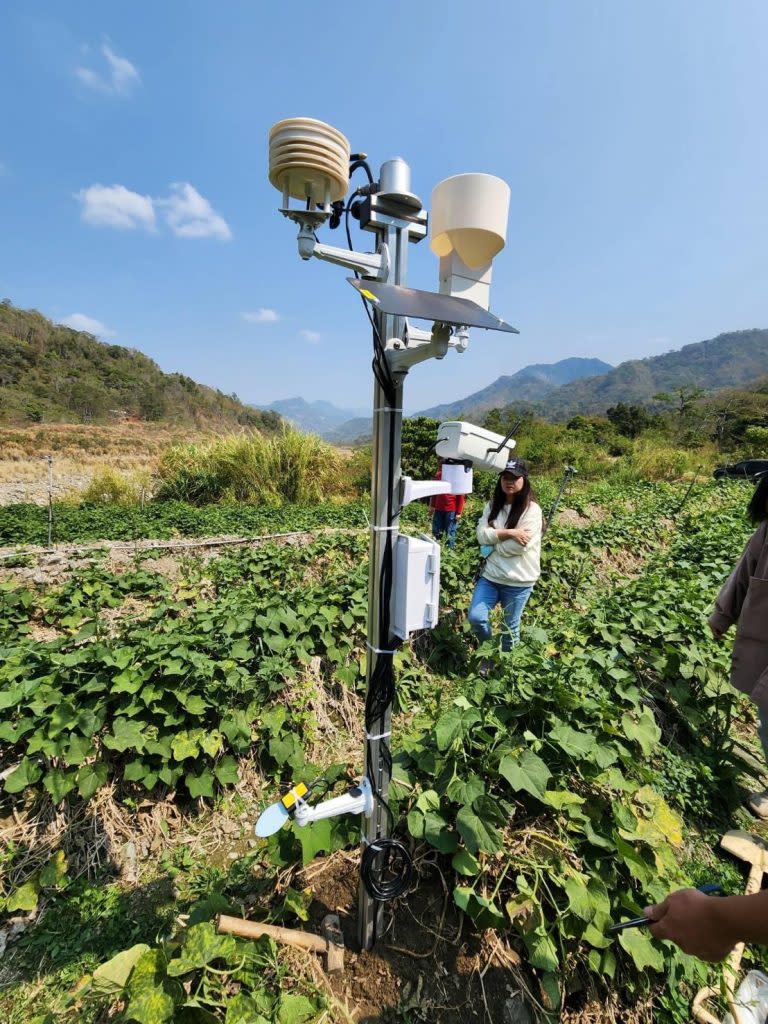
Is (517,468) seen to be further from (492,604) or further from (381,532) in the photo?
(381,532)

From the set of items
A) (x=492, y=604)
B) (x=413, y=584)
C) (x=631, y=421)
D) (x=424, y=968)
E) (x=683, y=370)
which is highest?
(x=683, y=370)

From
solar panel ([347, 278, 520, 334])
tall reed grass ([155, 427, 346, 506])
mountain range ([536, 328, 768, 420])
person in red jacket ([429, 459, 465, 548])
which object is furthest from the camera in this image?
mountain range ([536, 328, 768, 420])

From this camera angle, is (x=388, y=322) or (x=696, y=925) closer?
(x=696, y=925)

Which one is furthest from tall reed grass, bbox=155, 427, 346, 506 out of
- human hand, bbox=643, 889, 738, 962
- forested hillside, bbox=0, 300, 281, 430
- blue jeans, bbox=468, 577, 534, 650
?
forested hillside, bbox=0, 300, 281, 430

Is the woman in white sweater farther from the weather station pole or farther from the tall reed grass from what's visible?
the tall reed grass

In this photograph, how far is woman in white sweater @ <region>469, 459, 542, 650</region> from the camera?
3.13 m

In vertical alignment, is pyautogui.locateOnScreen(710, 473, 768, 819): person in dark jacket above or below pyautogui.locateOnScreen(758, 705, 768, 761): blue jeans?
above

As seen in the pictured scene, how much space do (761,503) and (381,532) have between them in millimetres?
1793

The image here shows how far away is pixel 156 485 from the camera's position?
36.4 ft

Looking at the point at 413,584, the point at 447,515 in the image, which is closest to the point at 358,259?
the point at 413,584

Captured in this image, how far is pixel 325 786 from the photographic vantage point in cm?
180

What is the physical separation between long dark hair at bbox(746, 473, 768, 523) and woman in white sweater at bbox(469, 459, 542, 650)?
4.13ft

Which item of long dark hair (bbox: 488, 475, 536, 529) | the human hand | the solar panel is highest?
the solar panel

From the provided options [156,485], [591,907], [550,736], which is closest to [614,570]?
[550,736]
